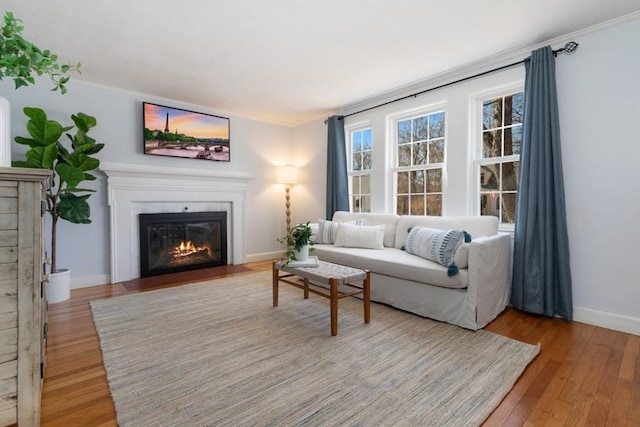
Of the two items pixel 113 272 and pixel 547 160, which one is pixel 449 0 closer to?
pixel 547 160

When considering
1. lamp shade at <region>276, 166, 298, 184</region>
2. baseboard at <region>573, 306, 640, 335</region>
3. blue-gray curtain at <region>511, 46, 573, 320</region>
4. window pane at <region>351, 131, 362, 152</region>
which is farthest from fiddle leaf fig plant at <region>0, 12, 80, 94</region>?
lamp shade at <region>276, 166, 298, 184</region>

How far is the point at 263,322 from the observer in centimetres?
251

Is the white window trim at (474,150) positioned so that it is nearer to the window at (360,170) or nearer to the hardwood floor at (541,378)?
the hardwood floor at (541,378)

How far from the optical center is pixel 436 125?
3654mm

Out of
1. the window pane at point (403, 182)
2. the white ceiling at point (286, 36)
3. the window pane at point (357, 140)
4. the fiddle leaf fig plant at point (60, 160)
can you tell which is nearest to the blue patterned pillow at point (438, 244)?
the window pane at point (403, 182)

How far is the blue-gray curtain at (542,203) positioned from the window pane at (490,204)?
424mm

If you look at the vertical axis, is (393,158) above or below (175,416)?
above

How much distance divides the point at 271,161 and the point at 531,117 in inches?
146

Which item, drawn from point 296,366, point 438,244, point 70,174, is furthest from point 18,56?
point 438,244

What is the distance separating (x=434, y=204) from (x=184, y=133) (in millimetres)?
3437

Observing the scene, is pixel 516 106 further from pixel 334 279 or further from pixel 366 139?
pixel 334 279

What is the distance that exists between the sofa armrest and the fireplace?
355 centimetres

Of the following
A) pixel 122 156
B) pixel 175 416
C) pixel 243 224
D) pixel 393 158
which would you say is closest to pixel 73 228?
pixel 122 156

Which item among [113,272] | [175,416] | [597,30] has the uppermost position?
[597,30]
